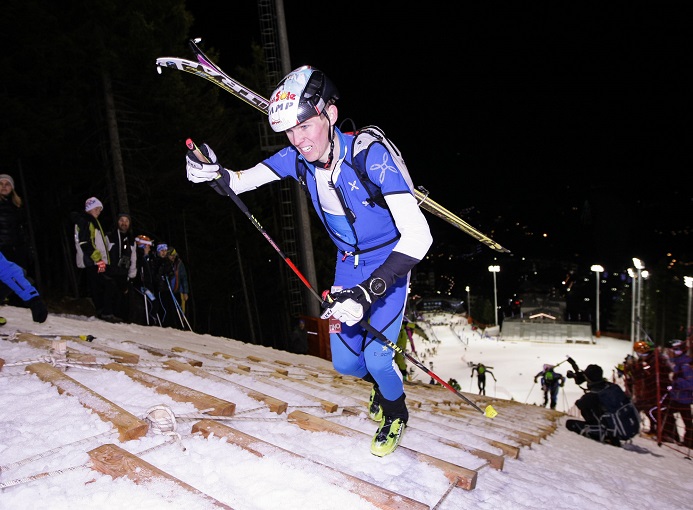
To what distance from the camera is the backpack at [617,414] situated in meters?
6.61

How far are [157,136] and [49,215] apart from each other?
528 centimetres

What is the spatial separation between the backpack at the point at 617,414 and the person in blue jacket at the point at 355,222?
4.82 m

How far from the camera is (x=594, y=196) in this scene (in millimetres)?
120312

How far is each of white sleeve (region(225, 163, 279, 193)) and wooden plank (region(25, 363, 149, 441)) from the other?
194 cm

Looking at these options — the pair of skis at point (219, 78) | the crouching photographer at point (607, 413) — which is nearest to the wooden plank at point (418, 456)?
the pair of skis at point (219, 78)

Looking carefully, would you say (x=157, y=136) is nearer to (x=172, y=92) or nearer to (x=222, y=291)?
(x=172, y=92)

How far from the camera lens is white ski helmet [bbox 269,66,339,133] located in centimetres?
311

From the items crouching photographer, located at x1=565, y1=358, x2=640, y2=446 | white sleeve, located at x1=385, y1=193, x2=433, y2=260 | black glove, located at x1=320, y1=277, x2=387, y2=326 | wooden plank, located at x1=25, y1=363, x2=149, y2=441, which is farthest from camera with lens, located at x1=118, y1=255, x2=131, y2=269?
crouching photographer, located at x1=565, y1=358, x2=640, y2=446

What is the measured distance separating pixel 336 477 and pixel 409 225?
161 centimetres

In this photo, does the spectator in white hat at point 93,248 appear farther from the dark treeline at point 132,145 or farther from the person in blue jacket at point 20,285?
the dark treeline at point 132,145

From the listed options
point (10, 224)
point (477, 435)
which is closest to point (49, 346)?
point (10, 224)

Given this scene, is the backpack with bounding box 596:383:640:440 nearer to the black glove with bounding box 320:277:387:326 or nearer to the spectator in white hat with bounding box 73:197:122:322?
the black glove with bounding box 320:277:387:326

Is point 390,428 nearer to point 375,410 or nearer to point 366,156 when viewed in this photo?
point 375,410

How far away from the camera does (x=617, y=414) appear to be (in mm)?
6648
